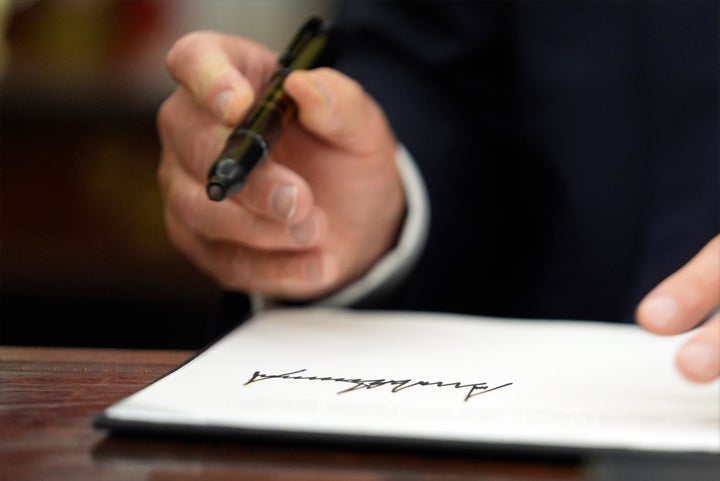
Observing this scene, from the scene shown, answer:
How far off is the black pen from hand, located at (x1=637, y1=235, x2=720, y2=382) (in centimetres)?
14

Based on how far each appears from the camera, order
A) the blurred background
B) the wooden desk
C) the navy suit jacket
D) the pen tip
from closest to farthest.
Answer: the wooden desk, the pen tip, the navy suit jacket, the blurred background

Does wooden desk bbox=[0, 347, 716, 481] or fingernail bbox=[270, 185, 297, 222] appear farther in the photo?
fingernail bbox=[270, 185, 297, 222]

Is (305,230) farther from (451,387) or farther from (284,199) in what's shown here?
(451,387)

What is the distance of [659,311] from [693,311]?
0.01 m

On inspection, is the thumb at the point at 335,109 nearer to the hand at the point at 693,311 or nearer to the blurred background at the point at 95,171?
the hand at the point at 693,311

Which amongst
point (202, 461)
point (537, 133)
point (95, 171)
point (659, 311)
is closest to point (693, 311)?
point (659, 311)

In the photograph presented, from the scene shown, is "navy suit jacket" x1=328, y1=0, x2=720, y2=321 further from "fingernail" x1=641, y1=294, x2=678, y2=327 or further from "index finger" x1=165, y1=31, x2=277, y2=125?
"fingernail" x1=641, y1=294, x2=678, y2=327

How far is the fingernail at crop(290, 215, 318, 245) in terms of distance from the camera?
389 mm

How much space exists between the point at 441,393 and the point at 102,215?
1146 millimetres

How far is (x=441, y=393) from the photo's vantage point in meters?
0.25

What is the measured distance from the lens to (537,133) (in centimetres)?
65

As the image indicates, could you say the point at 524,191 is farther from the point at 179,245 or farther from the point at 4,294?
the point at 4,294
